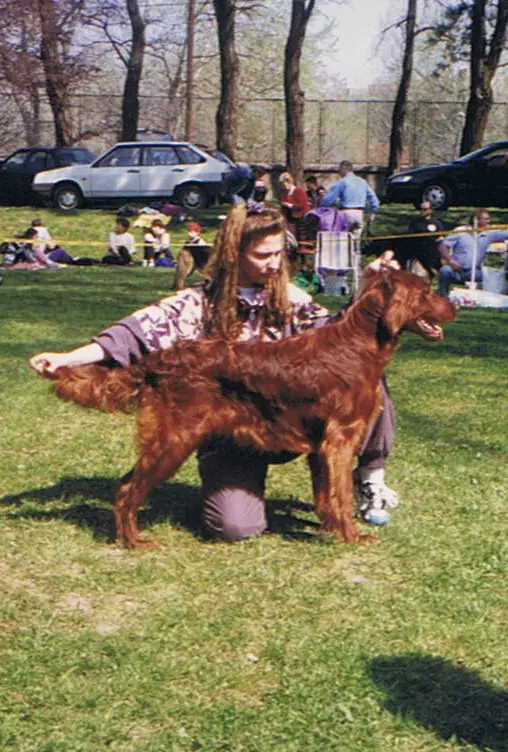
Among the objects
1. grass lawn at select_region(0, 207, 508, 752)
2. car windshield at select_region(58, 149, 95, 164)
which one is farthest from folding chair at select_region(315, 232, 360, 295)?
car windshield at select_region(58, 149, 95, 164)

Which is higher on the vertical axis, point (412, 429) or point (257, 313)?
point (257, 313)

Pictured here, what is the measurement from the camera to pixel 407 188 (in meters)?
26.4

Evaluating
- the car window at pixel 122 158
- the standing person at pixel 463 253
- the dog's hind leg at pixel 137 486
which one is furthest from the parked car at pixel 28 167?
the dog's hind leg at pixel 137 486

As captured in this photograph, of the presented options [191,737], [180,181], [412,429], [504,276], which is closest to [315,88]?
[180,181]

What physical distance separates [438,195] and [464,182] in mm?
676

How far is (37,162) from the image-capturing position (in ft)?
94.4

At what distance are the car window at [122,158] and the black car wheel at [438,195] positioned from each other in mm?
7009

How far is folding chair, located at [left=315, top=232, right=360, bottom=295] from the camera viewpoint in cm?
1581

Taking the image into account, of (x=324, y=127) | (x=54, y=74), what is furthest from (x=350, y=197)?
(x=324, y=127)

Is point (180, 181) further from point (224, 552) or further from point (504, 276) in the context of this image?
point (224, 552)

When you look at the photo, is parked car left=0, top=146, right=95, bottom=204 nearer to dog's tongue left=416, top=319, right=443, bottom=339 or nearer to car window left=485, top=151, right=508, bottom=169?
car window left=485, top=151, right=508, bottom=169

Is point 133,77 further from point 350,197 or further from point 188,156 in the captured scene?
point 350,197

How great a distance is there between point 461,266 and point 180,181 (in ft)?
42.5

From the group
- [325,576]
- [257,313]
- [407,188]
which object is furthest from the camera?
[407,188]
